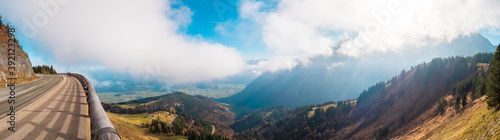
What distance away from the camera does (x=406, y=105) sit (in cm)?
18688

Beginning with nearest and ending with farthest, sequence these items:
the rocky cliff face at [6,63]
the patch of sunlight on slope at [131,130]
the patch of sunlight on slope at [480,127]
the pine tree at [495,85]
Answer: the patch of sunlight on slope at [131,130] → the patch of sunlight on slope at [480,127] → the rocky cliff face at [6,63] → the pine tree at [495,85]

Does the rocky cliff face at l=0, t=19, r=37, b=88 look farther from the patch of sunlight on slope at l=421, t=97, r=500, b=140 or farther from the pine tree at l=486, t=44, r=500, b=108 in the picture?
the pine tree at l=486, t=44, r=500, b=108

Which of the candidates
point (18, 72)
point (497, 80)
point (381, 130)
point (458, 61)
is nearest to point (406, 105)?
point (381, 130)

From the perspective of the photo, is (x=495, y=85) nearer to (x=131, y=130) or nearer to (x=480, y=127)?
(x=480, y=127)

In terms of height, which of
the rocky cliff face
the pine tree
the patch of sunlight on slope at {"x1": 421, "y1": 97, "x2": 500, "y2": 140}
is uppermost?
the rocky cliff face

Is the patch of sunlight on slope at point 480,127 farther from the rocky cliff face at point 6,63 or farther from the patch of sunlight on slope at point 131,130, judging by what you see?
the rocky cliff face at point 6,63

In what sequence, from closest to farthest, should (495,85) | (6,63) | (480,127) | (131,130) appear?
(131,130) → (6,63) → (480,127) → (495,85)

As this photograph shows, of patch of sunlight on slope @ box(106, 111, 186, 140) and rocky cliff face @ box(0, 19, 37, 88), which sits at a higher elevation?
rocky cliff face @ box(0, 19, 37, 88)

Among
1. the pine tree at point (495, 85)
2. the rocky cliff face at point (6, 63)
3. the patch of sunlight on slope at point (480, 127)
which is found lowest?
the patch of sunlight on slope at point (480, 127)

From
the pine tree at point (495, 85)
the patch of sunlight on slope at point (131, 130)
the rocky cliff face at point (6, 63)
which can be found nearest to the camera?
the patch of sunlight on slope at point (131, 130)

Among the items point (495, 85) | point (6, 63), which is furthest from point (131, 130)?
point (495, 85)

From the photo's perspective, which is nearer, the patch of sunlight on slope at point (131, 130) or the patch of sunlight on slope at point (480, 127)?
the patch of sunlight on slope at point (131, 130)

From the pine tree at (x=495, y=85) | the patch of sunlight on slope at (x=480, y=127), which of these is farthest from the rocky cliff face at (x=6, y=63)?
the pine tree at (x=495, y=85)

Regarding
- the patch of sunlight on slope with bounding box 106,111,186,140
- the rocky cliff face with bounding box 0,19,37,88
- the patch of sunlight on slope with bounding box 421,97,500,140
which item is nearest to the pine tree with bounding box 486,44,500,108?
the patch of sunlight on slope with bounding box 421,97,500,140
